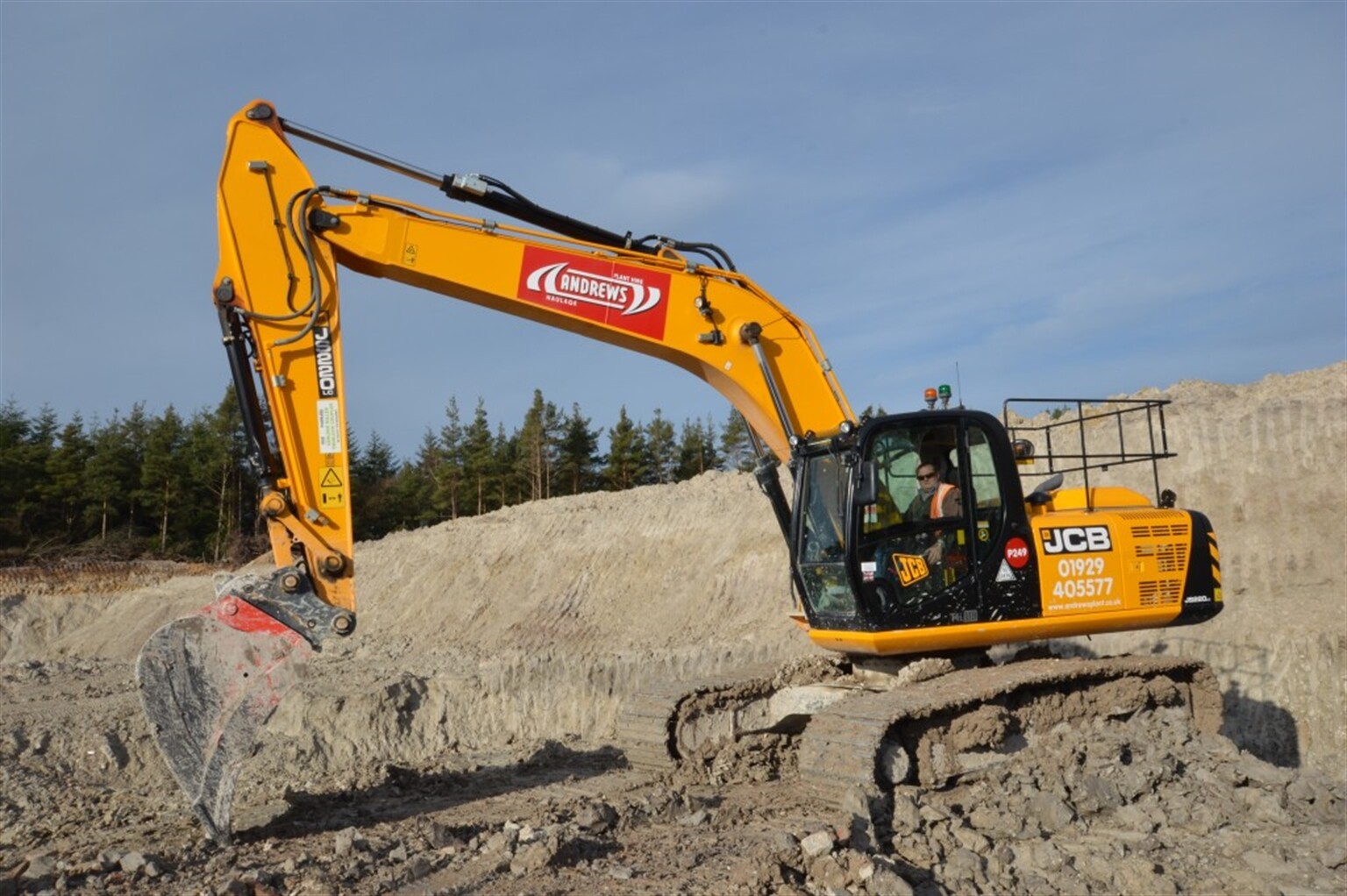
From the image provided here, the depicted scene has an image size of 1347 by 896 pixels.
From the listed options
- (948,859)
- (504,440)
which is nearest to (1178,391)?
(948,859)

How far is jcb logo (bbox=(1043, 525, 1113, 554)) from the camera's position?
7715 millimetres

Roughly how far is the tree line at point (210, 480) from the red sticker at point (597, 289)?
2489cm

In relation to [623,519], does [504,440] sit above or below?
above

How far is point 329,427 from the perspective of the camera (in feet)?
21.4

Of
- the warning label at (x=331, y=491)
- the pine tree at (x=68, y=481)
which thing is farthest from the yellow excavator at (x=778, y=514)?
the pine tree at (x=68, y=481)

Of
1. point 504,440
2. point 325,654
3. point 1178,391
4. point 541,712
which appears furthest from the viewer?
point 504,440

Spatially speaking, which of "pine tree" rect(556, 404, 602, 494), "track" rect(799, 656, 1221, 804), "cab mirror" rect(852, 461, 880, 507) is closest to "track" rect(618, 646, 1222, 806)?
"track" rect(799, 656, 1221, 804)

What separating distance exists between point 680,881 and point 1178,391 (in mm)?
17525

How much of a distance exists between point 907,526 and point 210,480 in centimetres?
3530

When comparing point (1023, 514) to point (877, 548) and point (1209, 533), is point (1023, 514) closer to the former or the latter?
point (877, 548)

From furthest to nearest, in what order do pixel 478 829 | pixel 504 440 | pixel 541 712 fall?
pixel 504 440, pixel 541 712, pixel 478 829

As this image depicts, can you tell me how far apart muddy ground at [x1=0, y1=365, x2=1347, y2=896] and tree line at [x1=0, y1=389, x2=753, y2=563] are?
1368cm

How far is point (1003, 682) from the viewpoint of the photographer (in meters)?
7.26

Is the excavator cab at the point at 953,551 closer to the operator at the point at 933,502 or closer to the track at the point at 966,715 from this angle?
the operator at the point at 933,502
